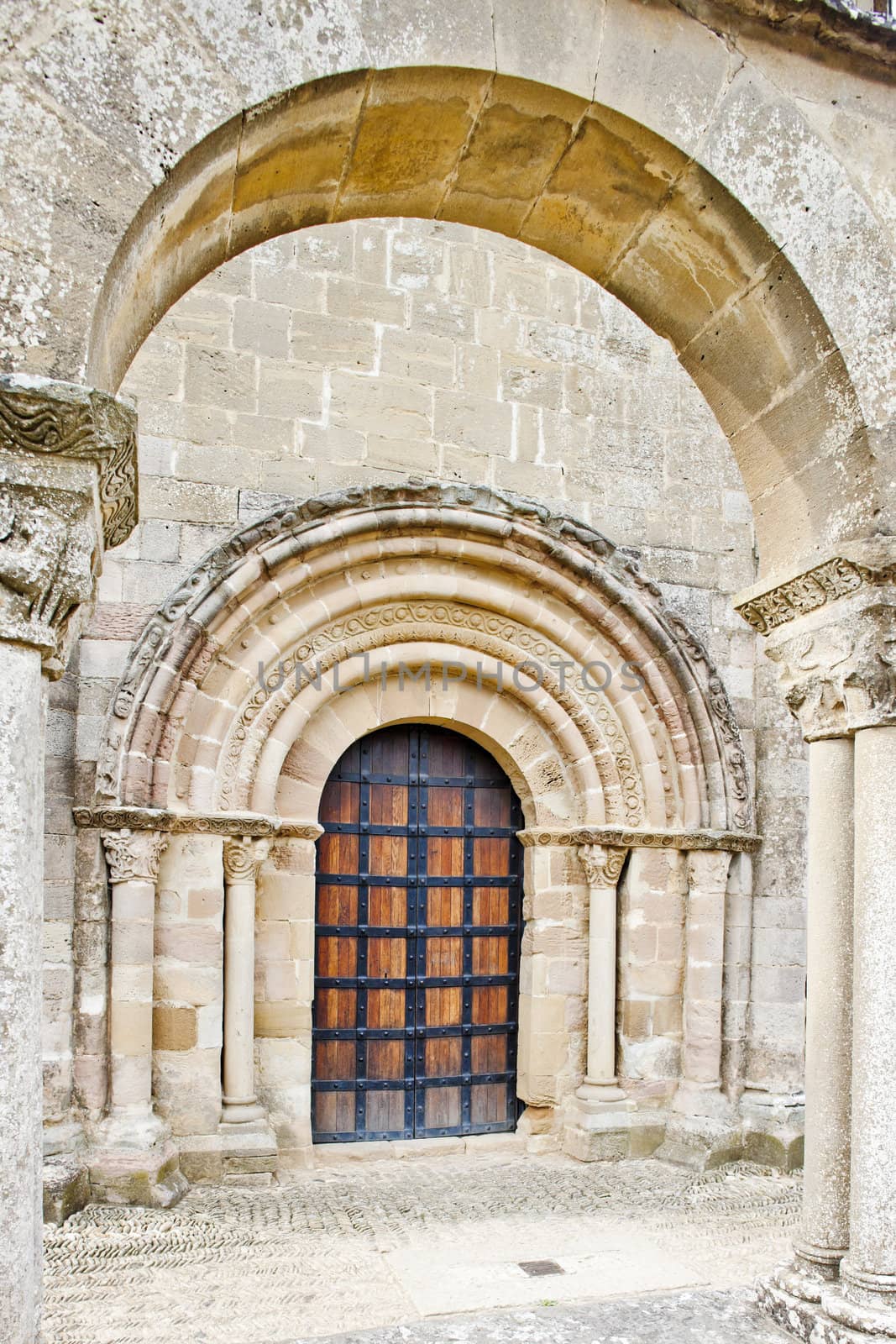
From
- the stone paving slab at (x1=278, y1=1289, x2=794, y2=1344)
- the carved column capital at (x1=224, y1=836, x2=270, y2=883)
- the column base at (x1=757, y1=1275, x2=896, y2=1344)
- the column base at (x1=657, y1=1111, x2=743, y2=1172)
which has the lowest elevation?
the column base at (x1=657, y1=1111, x2=743, y2=1172)

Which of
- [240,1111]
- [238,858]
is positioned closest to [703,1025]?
[240,1111]

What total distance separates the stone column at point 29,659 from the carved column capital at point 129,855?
274cm

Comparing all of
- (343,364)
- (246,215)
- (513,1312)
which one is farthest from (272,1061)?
(246,215)

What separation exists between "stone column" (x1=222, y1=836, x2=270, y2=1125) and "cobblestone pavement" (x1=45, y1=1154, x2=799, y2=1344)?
383mm

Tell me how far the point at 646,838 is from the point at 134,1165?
9.74ft

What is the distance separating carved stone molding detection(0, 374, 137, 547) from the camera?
215cm

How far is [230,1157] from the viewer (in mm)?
5102

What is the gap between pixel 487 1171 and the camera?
5570mm

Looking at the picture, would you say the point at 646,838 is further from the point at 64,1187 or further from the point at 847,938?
the point at 64,1187

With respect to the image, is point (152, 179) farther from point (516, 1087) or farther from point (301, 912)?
point (516, 1087)

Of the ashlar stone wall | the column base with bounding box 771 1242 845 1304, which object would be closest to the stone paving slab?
the column base with bounding box 771 1242 845 1304

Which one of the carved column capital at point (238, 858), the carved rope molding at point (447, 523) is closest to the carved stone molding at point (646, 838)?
the carved rope molding at point (447, 523)

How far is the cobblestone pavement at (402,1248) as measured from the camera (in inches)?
146

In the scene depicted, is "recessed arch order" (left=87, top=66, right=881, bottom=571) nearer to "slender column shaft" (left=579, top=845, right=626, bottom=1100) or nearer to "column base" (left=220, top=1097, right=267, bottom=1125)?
"slender column shaft" (left=579, top=845, right=626, bottom=1100)
